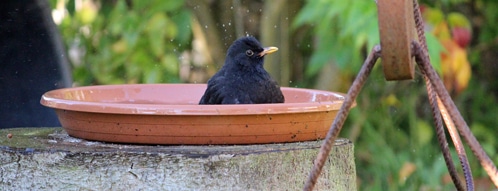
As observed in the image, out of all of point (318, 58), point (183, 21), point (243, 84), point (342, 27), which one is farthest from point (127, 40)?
point (243, 84)

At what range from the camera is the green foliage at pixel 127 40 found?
488cm

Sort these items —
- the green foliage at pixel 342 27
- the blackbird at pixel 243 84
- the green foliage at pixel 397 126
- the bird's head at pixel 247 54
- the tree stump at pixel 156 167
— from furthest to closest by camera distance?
1. the green foliage at pixel 397 126
2. the green foliage at pixel 342 27
3. the bird's head at pixel 247 54
4. the blackbird at pixel 243 84
5. the tree stump at pixel 156 167

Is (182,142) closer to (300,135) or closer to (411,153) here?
(300,135)

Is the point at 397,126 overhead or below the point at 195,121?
below

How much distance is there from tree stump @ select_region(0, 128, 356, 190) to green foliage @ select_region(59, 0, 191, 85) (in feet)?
8.65

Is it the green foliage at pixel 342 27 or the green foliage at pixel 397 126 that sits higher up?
the green foliage at pixel 342 27

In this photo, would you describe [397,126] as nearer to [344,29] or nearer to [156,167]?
[344,29]

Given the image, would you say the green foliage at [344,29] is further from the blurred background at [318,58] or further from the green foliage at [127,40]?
the green foliage at [127,40]

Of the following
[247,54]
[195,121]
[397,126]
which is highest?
[247,54]

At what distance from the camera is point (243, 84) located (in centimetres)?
286

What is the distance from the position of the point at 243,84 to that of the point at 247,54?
0.24 meters

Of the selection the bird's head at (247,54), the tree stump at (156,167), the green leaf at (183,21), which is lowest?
the tree stump at (156,167)

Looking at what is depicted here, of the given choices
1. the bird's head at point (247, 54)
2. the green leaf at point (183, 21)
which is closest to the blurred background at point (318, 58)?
the green leaf at point (183, 21)

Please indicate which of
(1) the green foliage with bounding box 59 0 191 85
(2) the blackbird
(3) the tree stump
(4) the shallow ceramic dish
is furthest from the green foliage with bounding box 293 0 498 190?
(3) the tree stump
